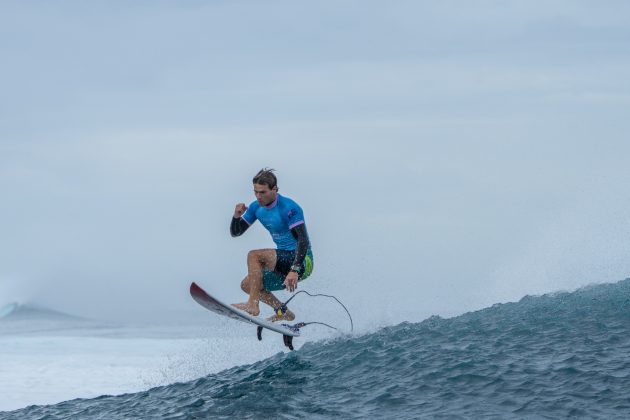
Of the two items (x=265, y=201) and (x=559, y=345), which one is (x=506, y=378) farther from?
(x=265, y=201)

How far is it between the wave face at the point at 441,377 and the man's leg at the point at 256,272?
1.03m

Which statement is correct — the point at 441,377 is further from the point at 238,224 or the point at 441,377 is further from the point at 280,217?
the point at 238,224

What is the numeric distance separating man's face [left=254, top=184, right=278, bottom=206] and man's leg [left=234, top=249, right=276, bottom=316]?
0.72 meters

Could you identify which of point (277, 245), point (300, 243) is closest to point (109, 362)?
point (277, 245)

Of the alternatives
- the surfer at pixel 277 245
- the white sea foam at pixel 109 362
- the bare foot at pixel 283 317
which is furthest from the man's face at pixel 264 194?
the white sea foam at pixel 109 362

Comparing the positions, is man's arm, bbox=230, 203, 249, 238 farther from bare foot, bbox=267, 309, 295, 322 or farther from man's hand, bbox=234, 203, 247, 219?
bare foot, bbox=267, 309, 295, 322

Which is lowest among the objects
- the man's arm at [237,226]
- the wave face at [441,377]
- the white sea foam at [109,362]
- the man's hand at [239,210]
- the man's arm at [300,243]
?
the wave face at [441,377]

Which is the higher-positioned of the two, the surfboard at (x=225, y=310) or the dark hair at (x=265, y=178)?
the dark hair at (x=265, y=178)

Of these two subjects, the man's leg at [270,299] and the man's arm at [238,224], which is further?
the man's leg at [270,299]

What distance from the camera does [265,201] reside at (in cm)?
1114

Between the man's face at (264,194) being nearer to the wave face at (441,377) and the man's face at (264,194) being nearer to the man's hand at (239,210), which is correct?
the man's hand at (239,210)

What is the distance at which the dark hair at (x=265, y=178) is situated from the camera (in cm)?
1097

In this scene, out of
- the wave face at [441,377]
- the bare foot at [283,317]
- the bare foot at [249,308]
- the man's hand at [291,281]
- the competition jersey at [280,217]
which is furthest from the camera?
the bare foot at [283,317]

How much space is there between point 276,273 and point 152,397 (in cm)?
251
